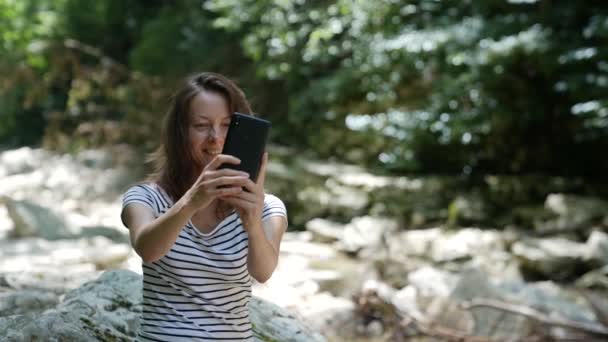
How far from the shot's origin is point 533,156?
23.0 ft

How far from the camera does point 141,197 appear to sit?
1.28 meters

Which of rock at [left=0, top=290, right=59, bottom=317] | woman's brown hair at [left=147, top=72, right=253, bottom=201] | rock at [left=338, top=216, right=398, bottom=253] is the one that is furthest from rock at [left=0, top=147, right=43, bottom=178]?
woman's brown hair at [left=147, top=72, right=253, bottom=201]

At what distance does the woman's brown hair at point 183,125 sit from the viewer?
1321mm

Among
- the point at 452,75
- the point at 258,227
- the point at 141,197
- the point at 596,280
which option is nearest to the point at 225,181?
the point at 258,227

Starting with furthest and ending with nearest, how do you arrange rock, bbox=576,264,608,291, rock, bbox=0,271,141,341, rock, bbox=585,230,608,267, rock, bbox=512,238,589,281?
rock, bbox=512,238,589,281, rock, bbox=585,230,608,267, rock, bbox=576,264,608,291, rock, bbox=0,271,141,341

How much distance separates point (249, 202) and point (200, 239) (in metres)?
0.18

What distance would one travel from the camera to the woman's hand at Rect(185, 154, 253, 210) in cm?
109

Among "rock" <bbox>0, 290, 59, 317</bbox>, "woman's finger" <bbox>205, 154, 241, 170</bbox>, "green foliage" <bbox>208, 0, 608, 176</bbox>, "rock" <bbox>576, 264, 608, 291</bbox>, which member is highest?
"green foliage" <bbox>208, 0, 608, 176</bbox>

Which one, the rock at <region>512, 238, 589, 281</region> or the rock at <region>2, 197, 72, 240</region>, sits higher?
the rock at <region>2, 197, 72, 240</region>

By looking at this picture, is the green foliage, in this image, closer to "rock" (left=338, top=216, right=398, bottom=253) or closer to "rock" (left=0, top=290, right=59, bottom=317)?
"rock" (left=338, top=216, right=398, bottom=253)

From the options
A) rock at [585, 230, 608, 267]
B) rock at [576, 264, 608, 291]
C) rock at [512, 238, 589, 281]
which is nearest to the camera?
rock at [576, 264, 608, 291]

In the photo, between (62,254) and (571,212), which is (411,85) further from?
(62,254)

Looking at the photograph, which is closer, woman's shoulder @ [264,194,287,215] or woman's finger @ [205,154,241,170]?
woman's finger @ [205,154,241,170]

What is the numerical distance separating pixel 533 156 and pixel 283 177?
9.81 feet
